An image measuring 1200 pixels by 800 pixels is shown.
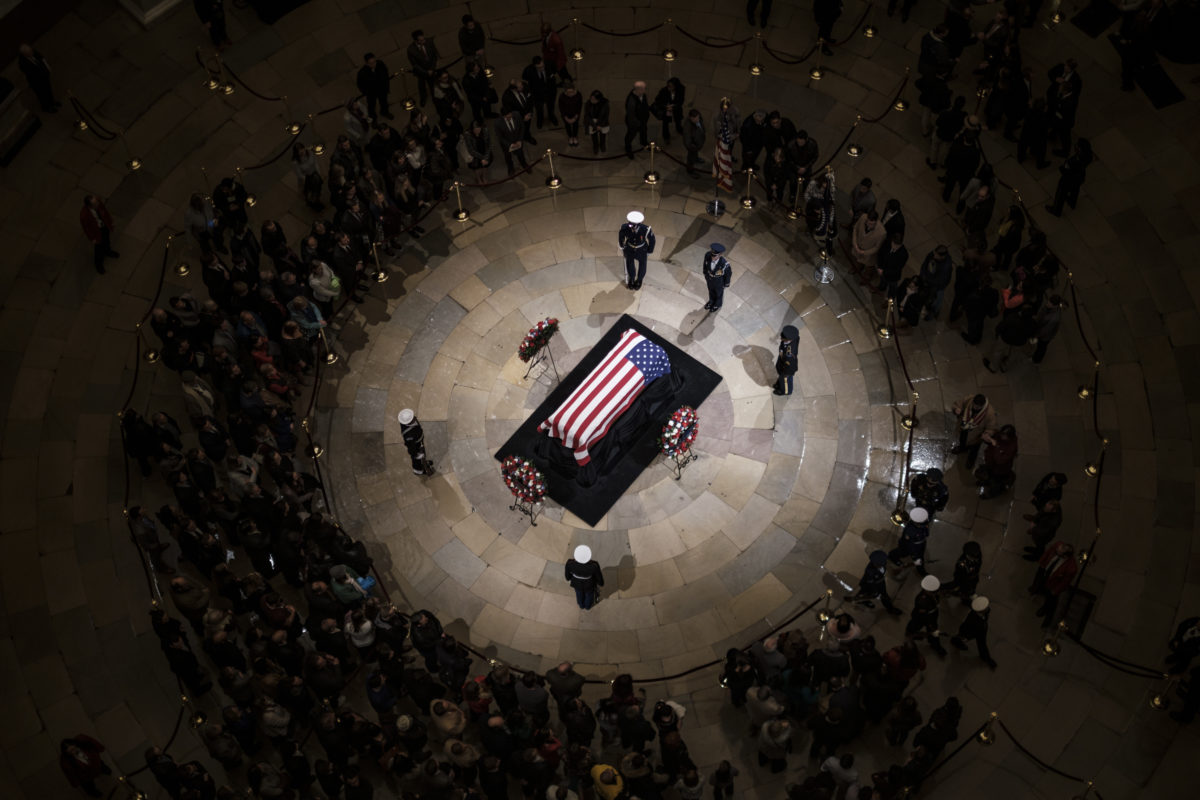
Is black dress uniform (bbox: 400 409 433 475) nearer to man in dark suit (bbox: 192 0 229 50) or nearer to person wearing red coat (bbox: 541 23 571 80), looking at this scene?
person wearing red coat (bbox: 541 23 571 80)

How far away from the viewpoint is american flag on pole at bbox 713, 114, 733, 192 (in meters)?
22.2

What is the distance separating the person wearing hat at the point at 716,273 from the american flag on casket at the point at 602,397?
2.18 metres

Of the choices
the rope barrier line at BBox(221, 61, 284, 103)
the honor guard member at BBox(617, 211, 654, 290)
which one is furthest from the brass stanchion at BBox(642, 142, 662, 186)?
the rope barrier line at BBox(221, 61, 284, 103)

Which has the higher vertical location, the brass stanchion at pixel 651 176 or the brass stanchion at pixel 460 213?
the brass stanchion at pixel 651 176

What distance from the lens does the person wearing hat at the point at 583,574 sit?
17.9m

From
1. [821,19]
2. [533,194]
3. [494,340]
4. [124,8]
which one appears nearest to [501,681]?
[494,340]

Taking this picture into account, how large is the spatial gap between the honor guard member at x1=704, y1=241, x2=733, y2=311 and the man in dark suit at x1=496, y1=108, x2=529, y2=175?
466cm

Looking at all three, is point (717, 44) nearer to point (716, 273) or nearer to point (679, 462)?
point (716, 273)

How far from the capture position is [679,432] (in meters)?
19.6

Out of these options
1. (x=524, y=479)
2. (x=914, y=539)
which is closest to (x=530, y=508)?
(x=524, y=479)

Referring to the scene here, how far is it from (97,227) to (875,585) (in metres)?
15.5

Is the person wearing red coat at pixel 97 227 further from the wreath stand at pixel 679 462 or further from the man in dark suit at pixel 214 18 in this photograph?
the wreath stand at pixel 679 462

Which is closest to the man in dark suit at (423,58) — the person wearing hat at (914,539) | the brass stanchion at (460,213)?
the brass stanchion at (460,213)

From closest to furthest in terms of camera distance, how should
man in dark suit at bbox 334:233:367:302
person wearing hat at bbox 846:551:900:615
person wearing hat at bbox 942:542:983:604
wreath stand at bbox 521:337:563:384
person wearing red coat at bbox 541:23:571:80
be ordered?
1. person wearing hat at bbox 942:542:983:604
2. person wearing hat at bbox 846:551:900:615
3. man in dark suit at bbox 334:233:367:302
4. wreath stand at bbox 521:337:563:384
5. person wearing red coat at bbox 541:23:571:80
